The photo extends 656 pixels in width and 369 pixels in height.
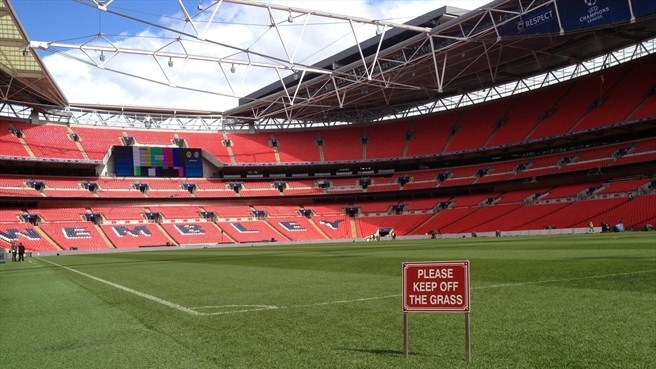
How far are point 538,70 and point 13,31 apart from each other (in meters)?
48.1

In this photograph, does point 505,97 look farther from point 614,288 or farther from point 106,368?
point 106,368

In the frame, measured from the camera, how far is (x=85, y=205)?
2413 inches

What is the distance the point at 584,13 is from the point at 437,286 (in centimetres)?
3393

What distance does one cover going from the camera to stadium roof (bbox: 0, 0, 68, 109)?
34.4m

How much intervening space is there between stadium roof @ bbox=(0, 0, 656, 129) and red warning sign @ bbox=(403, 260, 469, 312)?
24.7 metres

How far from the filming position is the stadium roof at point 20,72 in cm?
3438

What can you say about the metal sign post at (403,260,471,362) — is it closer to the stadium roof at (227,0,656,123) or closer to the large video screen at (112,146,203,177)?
the stadium roof at (227,0,656,123)

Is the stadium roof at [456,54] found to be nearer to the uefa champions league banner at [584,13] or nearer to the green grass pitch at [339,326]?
the uefa champions league banner at [584,13]

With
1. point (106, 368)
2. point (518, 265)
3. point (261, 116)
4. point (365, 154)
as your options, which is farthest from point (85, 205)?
point (106, 368)

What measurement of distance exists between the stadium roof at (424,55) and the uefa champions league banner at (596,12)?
57 mm

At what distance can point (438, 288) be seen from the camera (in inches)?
185

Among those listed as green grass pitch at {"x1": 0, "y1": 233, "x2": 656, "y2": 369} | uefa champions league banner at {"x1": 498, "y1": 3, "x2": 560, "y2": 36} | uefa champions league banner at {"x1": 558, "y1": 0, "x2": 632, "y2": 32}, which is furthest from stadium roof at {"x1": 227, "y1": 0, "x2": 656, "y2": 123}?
green grass pitch at {"x1": 0, "y1": 233, "x2": 656, "y2": 369}

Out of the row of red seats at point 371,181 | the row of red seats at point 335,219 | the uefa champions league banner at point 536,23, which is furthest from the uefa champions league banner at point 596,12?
the row of red seats at point 371,181

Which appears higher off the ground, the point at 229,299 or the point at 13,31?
the point at 13,31
